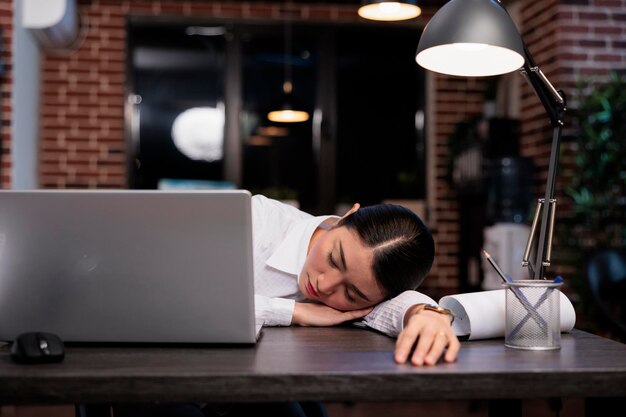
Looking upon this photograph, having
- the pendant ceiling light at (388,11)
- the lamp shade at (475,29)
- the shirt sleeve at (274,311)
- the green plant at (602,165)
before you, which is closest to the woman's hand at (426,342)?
the shirt sleeve at (274,311)

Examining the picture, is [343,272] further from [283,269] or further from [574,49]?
[574,49]

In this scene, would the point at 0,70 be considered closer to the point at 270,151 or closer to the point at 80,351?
the point at 270,151

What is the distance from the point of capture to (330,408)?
11.1 feet

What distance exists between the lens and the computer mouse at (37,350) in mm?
1016

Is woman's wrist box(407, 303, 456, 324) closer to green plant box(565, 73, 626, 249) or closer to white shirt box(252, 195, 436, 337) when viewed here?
white shirt box(252, 195, 436, 337)

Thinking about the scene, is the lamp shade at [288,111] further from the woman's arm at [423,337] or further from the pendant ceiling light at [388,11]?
the woman's arm at [423,337]

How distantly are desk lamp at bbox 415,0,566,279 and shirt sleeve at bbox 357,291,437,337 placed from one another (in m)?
0.21

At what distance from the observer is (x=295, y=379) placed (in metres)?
0.95

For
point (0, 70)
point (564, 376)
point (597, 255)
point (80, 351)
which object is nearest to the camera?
point (564, 376)

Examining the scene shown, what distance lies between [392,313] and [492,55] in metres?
0.57

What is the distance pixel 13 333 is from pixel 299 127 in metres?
4.93

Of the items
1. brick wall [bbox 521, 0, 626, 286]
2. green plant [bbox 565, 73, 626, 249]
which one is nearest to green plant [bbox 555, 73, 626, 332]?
green plant [bbox 565, 73, 626, 249]

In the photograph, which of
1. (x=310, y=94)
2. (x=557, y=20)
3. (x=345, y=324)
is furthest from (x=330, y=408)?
(x=310, y=94)

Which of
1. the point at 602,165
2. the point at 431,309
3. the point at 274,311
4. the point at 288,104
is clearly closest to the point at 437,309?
the point at 431,309
